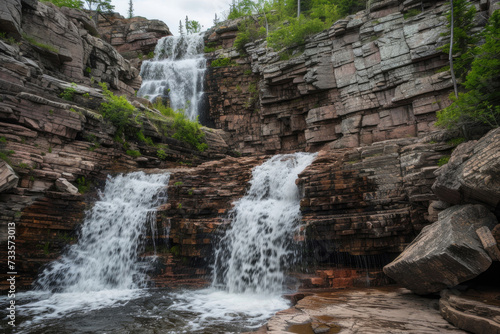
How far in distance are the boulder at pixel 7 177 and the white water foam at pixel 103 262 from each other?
2.84m

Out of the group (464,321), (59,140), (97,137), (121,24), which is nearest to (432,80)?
(464,321)

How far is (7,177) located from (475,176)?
44.6 feet

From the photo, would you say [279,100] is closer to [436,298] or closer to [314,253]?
[314,253]

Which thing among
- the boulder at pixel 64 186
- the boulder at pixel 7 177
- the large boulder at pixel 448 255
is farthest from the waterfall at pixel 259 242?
the boulder at pixel 7 177

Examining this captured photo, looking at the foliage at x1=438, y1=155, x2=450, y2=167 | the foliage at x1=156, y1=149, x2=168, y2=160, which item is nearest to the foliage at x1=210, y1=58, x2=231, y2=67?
the foliage at x1=156, y1=149, x2=168, y2=160

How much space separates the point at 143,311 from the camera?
7805 millimetres

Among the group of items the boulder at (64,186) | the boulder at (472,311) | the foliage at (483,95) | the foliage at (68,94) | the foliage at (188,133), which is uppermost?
the foliage at (68,94)

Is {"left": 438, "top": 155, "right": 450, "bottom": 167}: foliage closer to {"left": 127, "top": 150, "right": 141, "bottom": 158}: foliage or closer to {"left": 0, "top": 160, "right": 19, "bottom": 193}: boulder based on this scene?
{"left": 0, "top": 160, "right": 19, "bottom": 193}: boulder

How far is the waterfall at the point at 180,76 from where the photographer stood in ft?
92.6

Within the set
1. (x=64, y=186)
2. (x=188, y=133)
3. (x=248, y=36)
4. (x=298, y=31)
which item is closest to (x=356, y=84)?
(x=298, y=31)

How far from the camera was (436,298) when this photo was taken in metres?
6.31

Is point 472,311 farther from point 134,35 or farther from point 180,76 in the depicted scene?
point 134,35

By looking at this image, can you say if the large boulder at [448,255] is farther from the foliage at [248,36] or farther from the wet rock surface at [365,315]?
Result: the foliage at [248,36]

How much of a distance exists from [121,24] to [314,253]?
39096 millimetres
